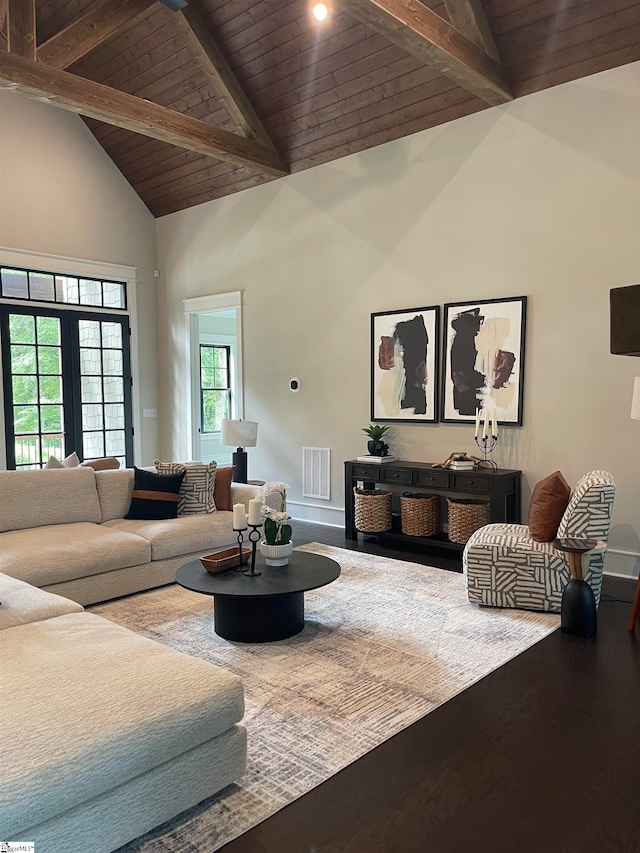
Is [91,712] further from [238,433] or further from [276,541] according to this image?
[238,433]

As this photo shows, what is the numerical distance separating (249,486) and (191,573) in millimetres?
1676

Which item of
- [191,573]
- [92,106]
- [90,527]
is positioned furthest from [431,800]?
[92,106]

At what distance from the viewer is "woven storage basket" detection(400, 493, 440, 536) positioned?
17.2ft

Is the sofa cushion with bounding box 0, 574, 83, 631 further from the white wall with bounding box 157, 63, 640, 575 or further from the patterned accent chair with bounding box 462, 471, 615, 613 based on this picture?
the white wall with bounding box 157, 63, 640, 575

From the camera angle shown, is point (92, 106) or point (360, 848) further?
point (92, 106)

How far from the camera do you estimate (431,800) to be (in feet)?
6.63

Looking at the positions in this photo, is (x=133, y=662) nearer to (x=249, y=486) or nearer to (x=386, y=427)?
(x=249, y=486)

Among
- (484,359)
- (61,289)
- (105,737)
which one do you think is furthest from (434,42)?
(61,289)

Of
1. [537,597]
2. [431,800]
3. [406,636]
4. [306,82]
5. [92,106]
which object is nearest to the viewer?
[431,800]

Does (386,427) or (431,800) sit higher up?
(386,427)

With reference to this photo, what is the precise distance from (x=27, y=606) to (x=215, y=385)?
6.20 meters

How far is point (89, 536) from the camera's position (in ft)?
13.1

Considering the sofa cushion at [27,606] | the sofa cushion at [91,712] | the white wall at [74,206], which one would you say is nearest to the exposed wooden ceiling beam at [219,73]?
the white wall at [74,206]

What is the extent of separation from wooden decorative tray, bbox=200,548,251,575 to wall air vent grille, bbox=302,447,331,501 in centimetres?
282
